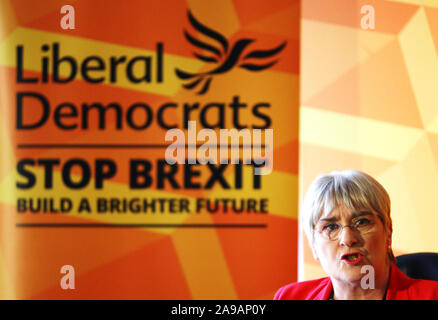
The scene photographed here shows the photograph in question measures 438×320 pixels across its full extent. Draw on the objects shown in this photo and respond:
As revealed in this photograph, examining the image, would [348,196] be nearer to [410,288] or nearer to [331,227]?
[331,227]

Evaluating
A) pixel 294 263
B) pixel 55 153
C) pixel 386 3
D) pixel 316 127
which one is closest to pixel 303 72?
pixel 316 127

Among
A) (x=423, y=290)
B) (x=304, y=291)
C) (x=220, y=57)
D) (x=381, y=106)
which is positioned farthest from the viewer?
(x=220, y=57)

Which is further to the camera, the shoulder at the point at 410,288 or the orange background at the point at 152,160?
the orange background at the point at 152,160

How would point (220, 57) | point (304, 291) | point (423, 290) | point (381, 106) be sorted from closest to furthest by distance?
1. point (423, 290)
2. point (304, 291)
3. point (381, 106)
4. point (220, 57)

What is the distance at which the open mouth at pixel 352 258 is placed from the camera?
75.9 inches

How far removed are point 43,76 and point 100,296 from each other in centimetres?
150

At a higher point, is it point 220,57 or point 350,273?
point 220,57

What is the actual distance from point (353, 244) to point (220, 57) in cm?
214

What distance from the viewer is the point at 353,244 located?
194cm

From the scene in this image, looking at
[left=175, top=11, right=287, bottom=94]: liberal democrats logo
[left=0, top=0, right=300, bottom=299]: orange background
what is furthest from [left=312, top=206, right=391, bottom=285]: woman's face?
[left=175, top=11, right=287, bottom=94]: liberal democrats logo

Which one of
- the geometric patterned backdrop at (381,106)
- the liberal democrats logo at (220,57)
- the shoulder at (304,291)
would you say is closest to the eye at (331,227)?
the shoulder at (304,291)

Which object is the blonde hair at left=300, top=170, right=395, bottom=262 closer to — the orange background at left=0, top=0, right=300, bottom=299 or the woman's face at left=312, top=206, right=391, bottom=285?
the woman's face at left=312, top=206, right=391, bottom=285

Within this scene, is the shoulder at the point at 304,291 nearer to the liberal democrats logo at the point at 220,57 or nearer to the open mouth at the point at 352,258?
the open mouth at the point at 352,258

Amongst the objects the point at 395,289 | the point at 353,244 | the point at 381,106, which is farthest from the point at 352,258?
the point at 381,106
